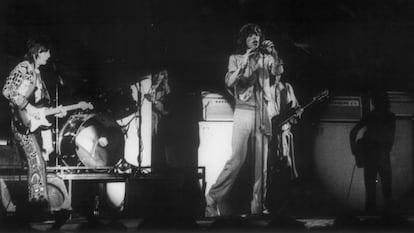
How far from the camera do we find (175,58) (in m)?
8.61

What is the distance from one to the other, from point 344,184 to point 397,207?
70 centimetres

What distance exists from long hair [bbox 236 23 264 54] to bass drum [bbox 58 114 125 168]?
1.75 metres

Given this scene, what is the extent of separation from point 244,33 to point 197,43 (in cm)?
56

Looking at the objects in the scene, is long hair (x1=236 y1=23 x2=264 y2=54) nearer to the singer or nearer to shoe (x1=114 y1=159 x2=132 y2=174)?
the singer

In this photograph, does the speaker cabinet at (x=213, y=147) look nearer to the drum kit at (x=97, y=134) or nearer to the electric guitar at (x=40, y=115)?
the drum kit at (x=97, y=134)

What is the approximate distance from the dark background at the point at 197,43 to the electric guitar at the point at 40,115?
0.10m

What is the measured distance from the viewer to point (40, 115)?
28.1 ft

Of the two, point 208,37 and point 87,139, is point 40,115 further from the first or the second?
point 208,37

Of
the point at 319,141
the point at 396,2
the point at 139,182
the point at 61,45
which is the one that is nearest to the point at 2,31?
the point at 61,45

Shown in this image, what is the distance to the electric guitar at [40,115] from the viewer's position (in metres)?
8.52

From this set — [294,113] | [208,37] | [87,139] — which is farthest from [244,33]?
[87,139]

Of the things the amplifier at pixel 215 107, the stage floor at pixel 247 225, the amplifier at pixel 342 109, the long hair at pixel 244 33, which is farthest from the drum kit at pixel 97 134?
the amplifier at pixel 342 109

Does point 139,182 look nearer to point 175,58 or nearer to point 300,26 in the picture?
point 175,58

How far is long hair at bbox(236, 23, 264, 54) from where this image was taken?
8641 millimetres
